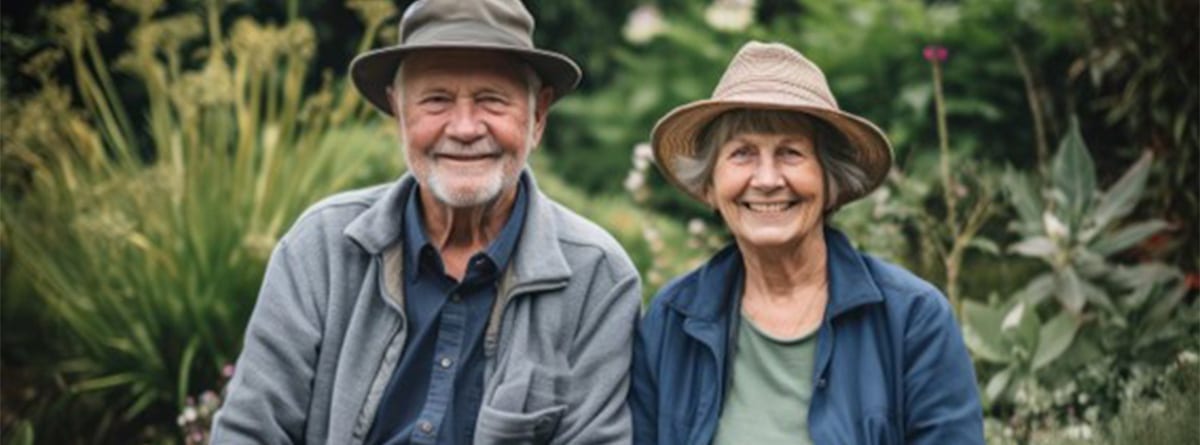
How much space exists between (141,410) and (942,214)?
10.5 feet

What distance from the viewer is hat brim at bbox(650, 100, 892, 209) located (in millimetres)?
3645

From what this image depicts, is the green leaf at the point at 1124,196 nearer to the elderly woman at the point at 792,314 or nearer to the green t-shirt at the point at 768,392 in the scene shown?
the elderly woman at the point at 792,314

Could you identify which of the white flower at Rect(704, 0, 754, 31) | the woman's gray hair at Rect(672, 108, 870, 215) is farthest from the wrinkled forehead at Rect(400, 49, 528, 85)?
the white flower at Rect(704, 0, 754, 31)

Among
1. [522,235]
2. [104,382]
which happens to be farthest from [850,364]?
[104,382]

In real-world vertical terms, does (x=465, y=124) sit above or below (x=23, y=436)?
above

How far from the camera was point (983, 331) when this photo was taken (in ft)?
17.4

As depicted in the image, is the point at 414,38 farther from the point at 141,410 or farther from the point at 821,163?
the point at 141,410

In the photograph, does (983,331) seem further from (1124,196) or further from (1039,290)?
(1124,196)

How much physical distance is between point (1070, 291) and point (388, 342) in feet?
8.06

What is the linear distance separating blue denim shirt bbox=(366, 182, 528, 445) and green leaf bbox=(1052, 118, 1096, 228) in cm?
228

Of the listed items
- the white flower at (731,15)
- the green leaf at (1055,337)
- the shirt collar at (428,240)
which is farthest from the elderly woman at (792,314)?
the white flower at (731,15)

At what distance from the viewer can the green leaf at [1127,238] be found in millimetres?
5422

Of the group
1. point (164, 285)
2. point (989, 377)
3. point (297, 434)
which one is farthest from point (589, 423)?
point (164, 285)

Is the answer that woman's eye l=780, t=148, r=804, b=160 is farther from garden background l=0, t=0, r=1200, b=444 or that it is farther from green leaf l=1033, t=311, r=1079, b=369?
green leaf l=1033, t=311, r=1079, b=369
